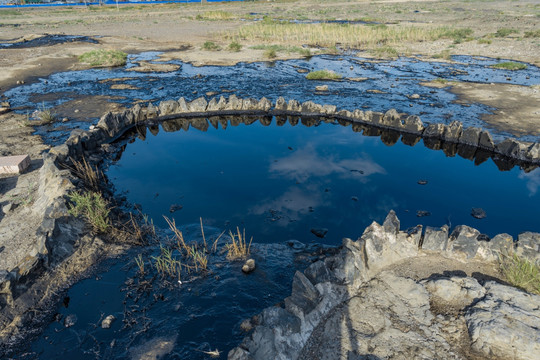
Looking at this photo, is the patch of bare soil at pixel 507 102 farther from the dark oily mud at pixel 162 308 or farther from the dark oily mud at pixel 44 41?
the dark oily mud at pixel 44 41

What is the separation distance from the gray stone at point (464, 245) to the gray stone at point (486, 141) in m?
6.97

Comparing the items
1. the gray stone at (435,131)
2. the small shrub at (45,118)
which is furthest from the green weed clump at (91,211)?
the gray stone at (435,131)

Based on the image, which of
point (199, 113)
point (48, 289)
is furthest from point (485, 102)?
point (48, 289)

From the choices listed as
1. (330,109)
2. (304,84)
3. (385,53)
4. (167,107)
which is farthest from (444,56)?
(167,107)

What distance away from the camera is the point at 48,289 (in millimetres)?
6121

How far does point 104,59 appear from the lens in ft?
78.5

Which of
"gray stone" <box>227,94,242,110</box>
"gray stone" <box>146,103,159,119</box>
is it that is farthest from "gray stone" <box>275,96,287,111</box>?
"gray stone" <box>146,103,159,119</box>

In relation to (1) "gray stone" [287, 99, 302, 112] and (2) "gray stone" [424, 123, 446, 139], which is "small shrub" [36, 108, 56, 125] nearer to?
(1) "gray stone" [287, 99, 302, 112]

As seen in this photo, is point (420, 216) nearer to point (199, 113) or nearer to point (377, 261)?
point (377, 261)

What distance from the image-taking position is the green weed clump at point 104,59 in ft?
77.4


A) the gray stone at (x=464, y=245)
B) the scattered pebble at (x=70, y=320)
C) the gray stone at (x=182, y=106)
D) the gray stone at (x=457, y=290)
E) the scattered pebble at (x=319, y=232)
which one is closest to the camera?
the gray stone at (x=457, y=290)

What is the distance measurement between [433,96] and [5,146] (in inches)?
726

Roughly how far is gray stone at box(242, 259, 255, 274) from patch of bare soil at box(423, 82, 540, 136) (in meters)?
11.8

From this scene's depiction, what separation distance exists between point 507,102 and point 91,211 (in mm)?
18093
